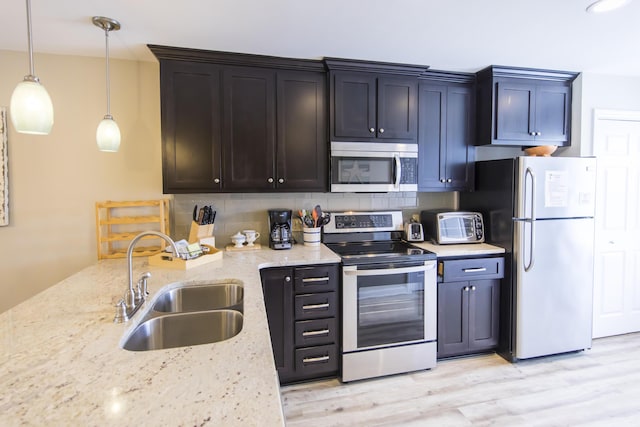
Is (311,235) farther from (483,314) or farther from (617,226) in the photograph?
(617,226)

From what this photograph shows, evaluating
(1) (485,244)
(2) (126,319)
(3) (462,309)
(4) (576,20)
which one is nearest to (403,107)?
(4) (576,20)

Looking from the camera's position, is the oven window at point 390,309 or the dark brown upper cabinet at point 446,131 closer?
the oven window at point 390,309

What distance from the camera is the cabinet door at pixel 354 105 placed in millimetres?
2627

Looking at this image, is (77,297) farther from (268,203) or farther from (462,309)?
(462,309)

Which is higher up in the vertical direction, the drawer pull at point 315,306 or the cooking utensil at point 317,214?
the cooking utensil at point 317,214

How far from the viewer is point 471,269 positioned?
266 cm

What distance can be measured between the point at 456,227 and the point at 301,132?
1.58 meters

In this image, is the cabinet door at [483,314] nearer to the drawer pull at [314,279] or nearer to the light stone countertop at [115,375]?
the drawer pull at [314,279]

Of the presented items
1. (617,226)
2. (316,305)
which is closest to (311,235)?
(316,305)

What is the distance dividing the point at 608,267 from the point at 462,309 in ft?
5.45

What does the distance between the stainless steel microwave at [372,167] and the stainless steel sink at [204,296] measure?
1184 mm

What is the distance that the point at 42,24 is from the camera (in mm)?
1966

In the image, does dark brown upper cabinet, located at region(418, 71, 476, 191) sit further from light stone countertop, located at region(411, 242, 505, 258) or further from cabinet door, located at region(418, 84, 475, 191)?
light stone countertop, located at region(411, 242, 505, 258)

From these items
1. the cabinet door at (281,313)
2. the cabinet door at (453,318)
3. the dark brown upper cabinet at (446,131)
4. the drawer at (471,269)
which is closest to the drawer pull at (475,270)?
the drawer at (471,269)
